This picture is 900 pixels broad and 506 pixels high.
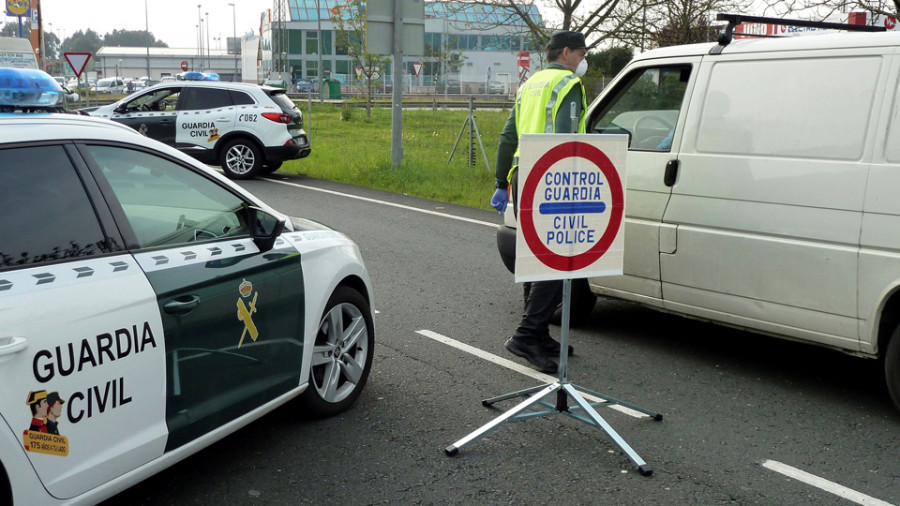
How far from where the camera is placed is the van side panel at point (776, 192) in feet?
16.1

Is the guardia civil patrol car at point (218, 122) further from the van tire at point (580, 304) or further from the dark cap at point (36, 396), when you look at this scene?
the dark cap at point (36, 396)

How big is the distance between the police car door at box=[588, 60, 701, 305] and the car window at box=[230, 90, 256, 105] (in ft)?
39.5

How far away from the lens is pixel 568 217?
4.51 meters

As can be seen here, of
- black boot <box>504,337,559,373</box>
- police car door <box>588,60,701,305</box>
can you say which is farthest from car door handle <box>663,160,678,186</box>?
black boot <box>504,337,559,373</box>

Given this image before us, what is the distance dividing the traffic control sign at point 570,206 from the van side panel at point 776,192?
3.58 feet

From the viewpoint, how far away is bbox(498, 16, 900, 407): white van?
480 cm

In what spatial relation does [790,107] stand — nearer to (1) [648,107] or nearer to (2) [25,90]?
(1) [648,107]

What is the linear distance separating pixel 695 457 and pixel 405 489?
Answer: 1.39 meters

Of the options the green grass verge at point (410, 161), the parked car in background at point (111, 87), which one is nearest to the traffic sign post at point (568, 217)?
the green grass verge at point (410, 161)

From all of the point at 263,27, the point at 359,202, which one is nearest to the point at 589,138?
the point at 359,202

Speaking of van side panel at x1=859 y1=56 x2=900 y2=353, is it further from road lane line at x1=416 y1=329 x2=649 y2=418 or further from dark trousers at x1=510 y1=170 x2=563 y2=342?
dark trousers at x1=510 y1=170 x2=563 y2=342

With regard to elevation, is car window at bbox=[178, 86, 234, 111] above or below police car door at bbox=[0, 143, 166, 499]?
above

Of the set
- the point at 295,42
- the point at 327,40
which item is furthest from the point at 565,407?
the point at 327,40

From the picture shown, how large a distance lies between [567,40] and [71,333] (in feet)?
11.7
